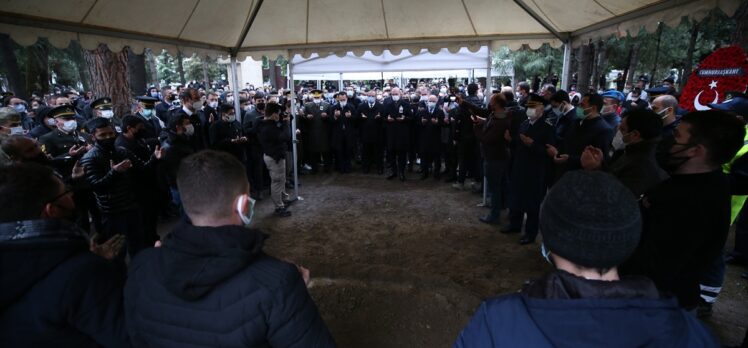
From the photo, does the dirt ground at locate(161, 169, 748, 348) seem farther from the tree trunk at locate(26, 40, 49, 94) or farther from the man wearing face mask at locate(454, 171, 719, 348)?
the tree trunk at locate(26, 40, 49, 94)

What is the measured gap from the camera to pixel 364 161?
33.6 ft

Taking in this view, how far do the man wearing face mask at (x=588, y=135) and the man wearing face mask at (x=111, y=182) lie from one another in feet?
16.8

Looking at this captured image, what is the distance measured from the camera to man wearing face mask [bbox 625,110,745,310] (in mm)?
2094

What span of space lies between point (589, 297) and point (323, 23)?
593cm

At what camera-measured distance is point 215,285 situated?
4.26ft

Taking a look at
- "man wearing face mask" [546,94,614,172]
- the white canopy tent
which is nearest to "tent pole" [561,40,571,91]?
the white canopy tent

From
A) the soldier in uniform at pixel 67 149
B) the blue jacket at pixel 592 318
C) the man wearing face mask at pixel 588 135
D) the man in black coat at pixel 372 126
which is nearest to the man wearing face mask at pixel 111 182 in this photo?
the soldier in uniform at pixel 67 149

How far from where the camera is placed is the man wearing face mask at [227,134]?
7.02 m

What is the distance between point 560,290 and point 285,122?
668 cm

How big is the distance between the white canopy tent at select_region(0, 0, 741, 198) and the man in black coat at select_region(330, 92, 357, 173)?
9.97 feet

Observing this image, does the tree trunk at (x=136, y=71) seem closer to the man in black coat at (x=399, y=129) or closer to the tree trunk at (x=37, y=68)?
the tree trunk at (x=37, y=68)

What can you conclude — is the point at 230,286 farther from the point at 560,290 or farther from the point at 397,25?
the point at 397,25

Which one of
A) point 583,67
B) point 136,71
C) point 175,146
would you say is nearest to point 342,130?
point 175,146

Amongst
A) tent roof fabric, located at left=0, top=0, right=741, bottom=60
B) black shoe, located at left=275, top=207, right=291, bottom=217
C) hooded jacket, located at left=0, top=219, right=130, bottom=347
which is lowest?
black shoe, located at left=275, top=207, right=291, bottom=217
